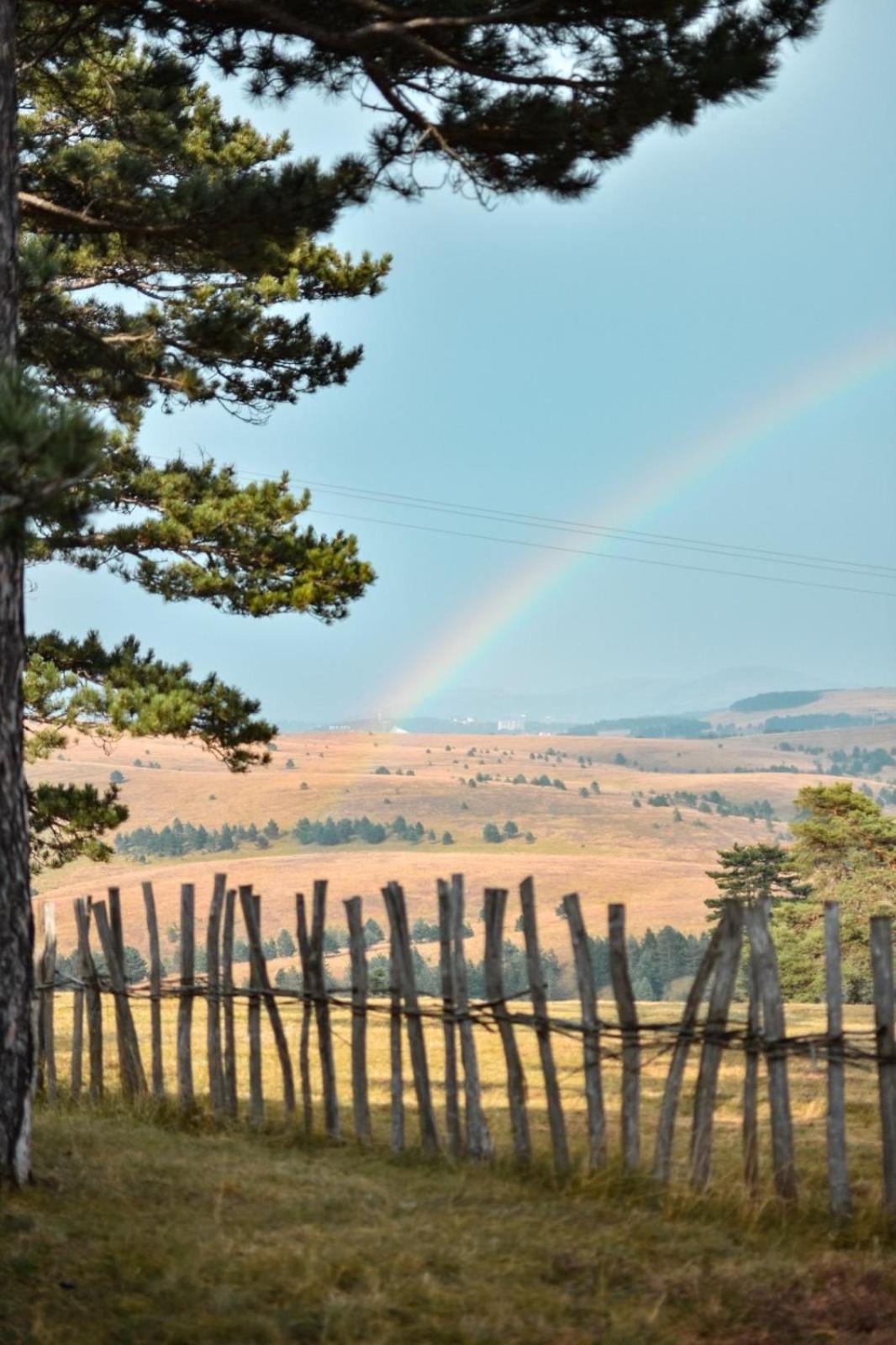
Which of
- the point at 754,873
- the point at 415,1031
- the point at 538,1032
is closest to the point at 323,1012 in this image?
the point at 415,1031

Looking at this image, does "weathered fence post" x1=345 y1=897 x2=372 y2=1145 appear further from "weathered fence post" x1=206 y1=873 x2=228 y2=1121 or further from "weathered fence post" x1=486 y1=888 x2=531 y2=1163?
"weathered fence post" x1=206 y1=873 x2=228 y2=1121

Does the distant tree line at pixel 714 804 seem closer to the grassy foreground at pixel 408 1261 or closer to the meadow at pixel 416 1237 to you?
the meadow at pixel 416 1237

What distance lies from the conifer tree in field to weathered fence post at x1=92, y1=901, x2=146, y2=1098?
9.16 ft

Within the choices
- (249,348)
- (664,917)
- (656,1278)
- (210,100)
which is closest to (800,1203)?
(656,1278)

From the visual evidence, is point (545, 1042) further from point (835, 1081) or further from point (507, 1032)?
point (835, 1081)

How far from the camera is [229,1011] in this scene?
8875mm

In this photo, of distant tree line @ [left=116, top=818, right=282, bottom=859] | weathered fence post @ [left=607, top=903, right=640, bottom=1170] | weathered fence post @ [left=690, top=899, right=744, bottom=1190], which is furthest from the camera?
distant tree line @ [left=116, top=818, right=282, bottom=859]

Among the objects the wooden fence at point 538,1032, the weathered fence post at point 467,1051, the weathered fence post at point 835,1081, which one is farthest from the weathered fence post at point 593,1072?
the weathered fence post at point 835,1081

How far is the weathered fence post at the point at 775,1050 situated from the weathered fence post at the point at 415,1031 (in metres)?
1.95

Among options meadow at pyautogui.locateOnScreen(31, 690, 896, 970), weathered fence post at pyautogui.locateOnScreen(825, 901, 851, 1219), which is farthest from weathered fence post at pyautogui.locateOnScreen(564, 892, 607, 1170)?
meadow at pyautogui.locateOnScreen(31, 690, 896, 970)

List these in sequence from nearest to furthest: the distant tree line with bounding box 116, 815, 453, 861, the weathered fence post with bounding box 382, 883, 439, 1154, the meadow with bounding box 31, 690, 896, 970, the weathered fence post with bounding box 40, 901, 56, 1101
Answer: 1. the weathered fence post with bounding box 382, 883, 439, 1154
2. the weathered fence post with bounding box 40, 901, 56, 1101
3. the meadow with bounding box 31, 690, 896, 970
4. the distant tree line with bounding box 116, 815, 453, 861

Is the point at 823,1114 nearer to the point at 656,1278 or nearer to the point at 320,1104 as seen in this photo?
the point at 320,1104

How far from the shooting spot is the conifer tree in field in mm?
6531

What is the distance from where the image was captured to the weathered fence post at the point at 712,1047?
6.80 meters
